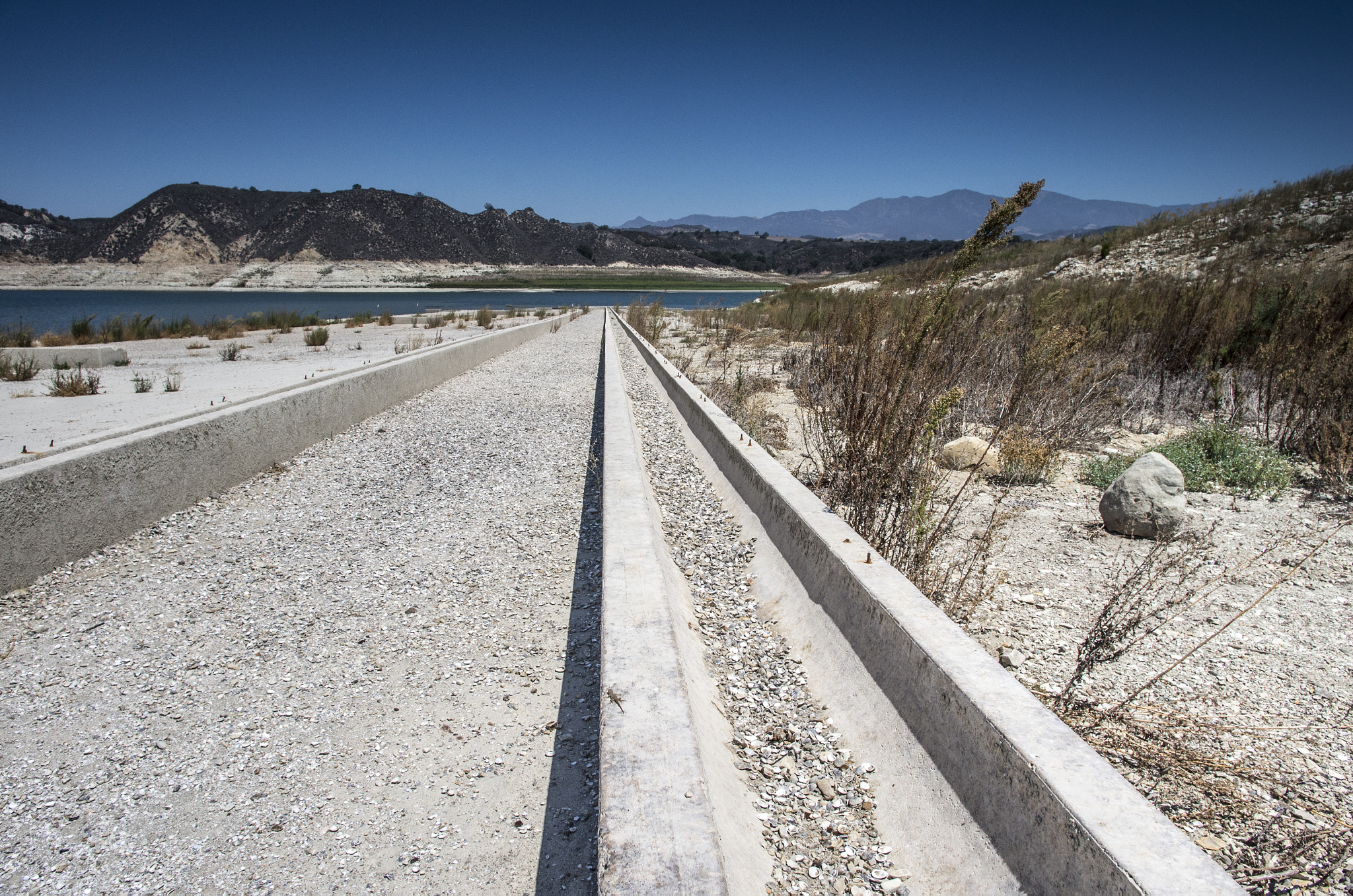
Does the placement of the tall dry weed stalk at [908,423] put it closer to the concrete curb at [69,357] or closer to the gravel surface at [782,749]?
the gravel surface at [782,749]

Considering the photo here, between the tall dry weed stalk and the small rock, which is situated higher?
the tall dry weed stalk

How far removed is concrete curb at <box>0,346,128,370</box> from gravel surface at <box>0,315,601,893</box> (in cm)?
852

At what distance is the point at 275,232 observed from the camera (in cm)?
8262

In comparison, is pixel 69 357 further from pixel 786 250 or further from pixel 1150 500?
pixel 786 250

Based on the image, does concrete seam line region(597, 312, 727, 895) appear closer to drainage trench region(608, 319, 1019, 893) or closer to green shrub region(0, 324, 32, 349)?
drainage trench region(608, 319, 1019, 893)

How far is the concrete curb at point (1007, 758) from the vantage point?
1240mm

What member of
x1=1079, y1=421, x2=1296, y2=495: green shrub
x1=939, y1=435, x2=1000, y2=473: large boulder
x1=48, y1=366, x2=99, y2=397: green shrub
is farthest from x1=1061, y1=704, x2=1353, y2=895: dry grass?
x1=48, y1=366, x2=99, y2=397: green shrub

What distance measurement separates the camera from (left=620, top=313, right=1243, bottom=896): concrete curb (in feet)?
4.07

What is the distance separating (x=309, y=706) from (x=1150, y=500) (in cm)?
427

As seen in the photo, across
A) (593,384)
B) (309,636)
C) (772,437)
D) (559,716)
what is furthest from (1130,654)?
(593,384)

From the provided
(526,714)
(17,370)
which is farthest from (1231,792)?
(17,370)

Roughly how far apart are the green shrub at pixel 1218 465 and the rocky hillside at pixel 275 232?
8895cm

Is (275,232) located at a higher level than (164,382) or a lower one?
higher

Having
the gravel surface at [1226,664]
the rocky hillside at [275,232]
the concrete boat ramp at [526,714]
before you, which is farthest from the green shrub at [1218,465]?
the rocky hillside at [275,232]
